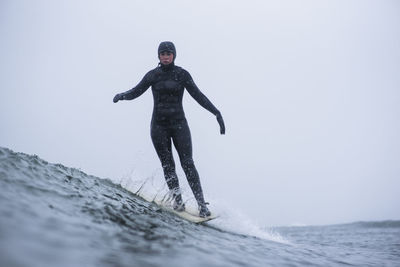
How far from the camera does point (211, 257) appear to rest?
237cm

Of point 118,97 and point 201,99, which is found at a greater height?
point 201,99

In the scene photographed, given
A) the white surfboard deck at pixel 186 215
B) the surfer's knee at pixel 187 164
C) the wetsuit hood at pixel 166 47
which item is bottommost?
the white surfboard deck at pixel 186 215

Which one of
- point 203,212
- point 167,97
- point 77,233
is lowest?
point 77,233

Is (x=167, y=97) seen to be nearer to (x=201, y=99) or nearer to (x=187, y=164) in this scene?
(x=201, y=99)

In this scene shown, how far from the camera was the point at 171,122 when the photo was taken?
187 inches

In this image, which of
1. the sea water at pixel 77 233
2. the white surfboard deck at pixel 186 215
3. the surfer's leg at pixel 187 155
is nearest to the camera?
the sea water at pixel 77 233

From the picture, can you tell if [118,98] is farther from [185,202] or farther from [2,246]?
[2,246]

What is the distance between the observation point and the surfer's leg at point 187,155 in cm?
463

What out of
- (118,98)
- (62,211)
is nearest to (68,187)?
(62,211)

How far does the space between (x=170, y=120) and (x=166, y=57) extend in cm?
90

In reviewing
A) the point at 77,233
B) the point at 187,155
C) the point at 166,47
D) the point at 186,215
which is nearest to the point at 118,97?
the point at 166,47

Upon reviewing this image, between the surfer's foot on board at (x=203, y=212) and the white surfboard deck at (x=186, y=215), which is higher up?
the surfer's foot on board at (x=203, y=212)

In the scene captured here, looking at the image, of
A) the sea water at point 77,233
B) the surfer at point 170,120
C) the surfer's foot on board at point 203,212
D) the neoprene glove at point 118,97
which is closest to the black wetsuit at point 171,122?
the surfer at point 170,120

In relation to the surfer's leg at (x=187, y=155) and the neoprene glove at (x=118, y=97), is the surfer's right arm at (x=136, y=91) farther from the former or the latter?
the surfer's leg at (x=187, y=155)
